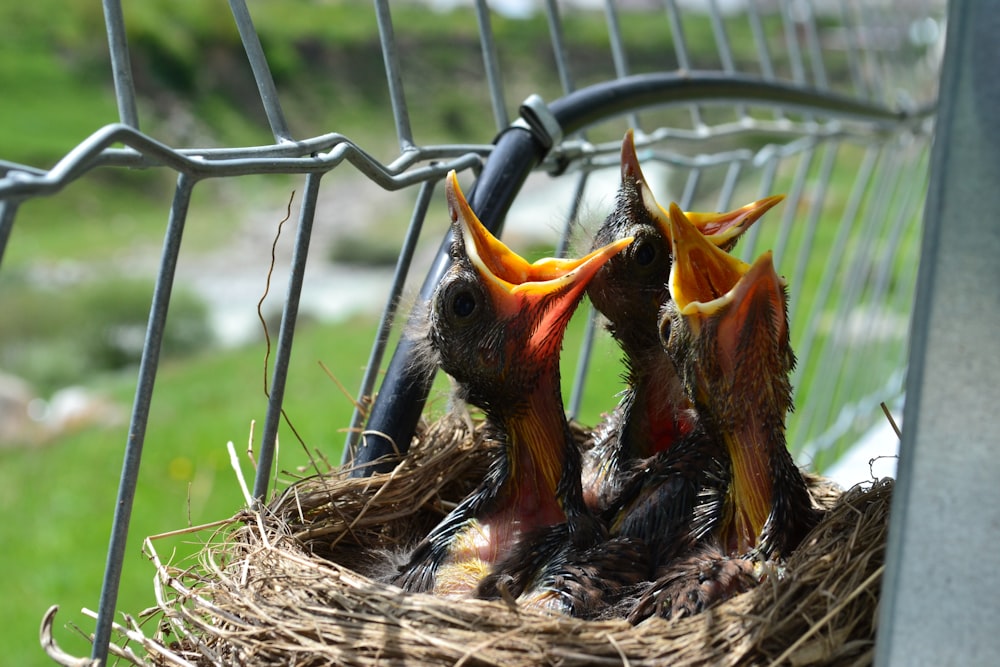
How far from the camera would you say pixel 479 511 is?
116cm

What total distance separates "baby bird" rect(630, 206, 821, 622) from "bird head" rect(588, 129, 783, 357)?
0.14 meters

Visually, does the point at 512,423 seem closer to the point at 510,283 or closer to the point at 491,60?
the point at 510,283

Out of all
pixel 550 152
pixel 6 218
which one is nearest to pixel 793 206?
pixel 550 152

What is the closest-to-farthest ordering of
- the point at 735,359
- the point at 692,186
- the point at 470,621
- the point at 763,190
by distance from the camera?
the point at 470,621, the point at 735,359, the point at 692,186, the point at 763,190

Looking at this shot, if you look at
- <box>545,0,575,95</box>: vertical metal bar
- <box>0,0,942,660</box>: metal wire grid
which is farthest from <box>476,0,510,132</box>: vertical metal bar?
<box>545,0,575,95</box>: vertical metal bar

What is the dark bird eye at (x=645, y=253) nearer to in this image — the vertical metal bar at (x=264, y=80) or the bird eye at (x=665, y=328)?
the bird eye at (x=665, y=328)

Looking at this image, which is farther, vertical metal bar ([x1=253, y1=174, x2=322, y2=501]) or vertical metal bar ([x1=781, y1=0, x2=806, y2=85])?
vertical metal bar ([x1=781, y1=0, x2=806, y2=85])

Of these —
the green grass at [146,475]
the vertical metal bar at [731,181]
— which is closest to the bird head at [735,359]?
the vertical metal bar at [731,181]

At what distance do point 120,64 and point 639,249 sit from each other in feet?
2.19

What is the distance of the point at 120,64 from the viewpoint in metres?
0.79

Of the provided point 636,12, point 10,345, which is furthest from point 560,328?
point 636,12

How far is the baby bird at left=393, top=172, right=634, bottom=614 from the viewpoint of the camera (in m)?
1.08

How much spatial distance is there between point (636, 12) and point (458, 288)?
10443 millimetres

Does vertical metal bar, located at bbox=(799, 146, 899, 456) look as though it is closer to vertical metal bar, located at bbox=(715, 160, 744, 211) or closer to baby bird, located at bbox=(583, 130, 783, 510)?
vertical metal bar, located at bbox=(715, 160, 744, 211)
